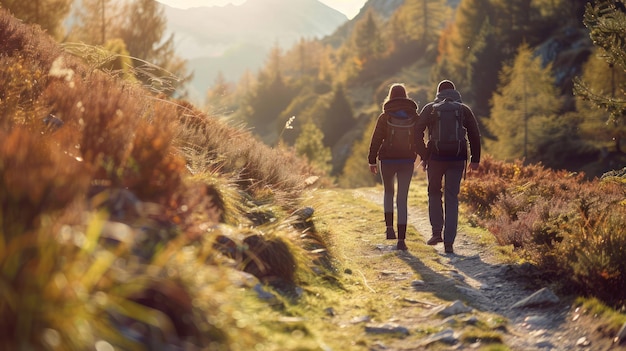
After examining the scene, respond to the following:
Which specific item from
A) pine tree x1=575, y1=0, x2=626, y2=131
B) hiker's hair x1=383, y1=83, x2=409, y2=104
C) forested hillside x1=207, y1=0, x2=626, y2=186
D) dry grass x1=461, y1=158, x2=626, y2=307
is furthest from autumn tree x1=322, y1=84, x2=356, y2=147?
hiker's hair x1=383, y1=83, x2=409, y2=104

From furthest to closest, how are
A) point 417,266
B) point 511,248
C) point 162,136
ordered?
point 511,248
point 417,266
point 162,136

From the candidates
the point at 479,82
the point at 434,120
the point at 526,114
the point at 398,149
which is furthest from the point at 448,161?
the point at 479,82

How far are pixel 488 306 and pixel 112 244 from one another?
3.76m

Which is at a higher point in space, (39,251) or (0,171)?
(0,171)

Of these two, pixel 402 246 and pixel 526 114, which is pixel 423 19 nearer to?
pixel 526 114

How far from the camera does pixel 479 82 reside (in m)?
46.6

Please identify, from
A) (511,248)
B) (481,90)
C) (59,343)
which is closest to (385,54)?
(481,90)

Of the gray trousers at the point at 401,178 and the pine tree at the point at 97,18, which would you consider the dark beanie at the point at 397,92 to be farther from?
the pine tree at the point at 97,18

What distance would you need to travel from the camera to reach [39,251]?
9.37 ft

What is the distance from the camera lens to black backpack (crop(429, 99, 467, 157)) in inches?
305

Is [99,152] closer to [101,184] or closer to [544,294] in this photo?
[101,184]

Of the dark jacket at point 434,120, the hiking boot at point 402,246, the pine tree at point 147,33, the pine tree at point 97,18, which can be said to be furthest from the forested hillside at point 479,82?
the pine tree at point 97,18

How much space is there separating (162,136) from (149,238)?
1.10 metres

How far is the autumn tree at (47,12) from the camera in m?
21.8
